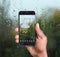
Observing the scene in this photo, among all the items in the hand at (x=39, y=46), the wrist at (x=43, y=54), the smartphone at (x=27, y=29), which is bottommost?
the wrist at (x=43, y=54)

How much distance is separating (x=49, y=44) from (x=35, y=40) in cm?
18

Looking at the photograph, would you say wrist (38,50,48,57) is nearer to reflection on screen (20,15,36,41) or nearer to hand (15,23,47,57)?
hand (15,23,47,57)

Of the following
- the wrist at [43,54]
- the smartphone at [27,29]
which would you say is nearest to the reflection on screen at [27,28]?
the smartphone at [27,29]

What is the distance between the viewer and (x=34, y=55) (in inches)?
Answer: 57.2

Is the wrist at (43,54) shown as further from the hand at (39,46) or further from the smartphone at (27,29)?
the smartphone at (27,29)

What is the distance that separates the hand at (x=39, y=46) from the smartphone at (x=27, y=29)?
38 mm

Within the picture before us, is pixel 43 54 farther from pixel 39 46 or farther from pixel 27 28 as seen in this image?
pixel 27 28

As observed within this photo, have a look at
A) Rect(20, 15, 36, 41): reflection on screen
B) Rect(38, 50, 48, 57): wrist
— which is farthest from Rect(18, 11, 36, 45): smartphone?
Rect(38, 50, 48, 57): wrist

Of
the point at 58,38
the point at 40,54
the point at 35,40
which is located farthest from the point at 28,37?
the point at 58,38

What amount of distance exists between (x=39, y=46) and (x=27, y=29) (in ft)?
0.47

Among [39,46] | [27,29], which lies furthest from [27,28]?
[39,46]

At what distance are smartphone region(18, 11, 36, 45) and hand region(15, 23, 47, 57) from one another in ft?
0.13

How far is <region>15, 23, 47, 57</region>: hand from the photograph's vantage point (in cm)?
139

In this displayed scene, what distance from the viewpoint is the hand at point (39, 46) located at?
139cm
